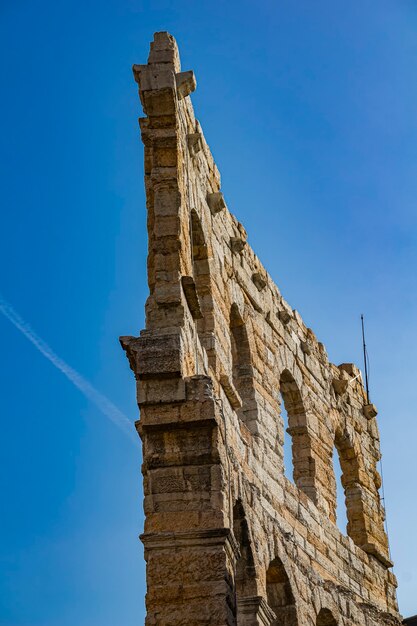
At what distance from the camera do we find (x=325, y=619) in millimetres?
13797

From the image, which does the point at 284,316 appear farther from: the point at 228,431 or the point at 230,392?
the point at 228,431

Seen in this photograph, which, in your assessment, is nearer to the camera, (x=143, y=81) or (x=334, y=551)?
(x=143, y=81)

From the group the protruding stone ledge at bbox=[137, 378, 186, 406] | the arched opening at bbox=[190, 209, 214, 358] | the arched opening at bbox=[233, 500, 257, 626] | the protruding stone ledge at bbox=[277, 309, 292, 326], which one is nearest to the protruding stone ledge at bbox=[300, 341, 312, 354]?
the protruding stone ledge at bbox=[277, 309, 292, 326]

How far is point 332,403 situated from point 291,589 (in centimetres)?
439

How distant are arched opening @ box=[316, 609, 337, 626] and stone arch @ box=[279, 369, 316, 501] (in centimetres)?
143

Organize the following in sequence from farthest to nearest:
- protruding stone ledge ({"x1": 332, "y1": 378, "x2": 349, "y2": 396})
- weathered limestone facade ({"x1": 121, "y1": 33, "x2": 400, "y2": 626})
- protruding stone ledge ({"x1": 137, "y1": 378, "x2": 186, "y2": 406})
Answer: protruding stone ledge ({"x1": 332, "y1": 378, "x2": 349, "y2": 396}) → protruding stone ledge ({"x1": 137, "y1": 378, "x2": 186, "y2": 406}) → weathered limestone facade ({"x1": 121, "y1": 33, "x2": 400, "y2": 626})

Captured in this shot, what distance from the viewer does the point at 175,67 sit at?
11.8m

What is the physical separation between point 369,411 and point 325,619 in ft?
15.6

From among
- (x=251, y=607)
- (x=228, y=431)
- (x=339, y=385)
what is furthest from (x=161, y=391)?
(x=339, y=385)

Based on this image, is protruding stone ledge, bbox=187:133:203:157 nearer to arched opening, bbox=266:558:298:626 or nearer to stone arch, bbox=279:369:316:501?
stone arch, bbox=279:369:316:501

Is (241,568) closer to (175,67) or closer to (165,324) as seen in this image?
(165,324)

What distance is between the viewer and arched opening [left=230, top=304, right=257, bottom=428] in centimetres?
1295

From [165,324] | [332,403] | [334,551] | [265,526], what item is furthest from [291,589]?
[332,403]

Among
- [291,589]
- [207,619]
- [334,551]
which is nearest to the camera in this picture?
[207,619]
